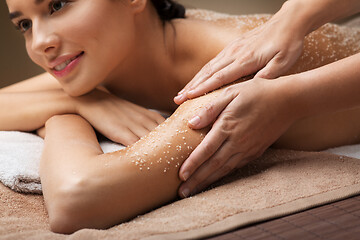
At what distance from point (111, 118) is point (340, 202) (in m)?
0.65

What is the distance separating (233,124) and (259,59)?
0.21 metres

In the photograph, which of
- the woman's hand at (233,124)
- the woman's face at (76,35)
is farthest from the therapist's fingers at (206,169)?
the woman's face at (76,35)

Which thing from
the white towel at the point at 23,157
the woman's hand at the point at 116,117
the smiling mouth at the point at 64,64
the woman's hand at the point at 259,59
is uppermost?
the woman's hand at the point at 259,59

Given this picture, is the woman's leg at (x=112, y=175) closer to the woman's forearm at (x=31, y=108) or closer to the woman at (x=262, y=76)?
the woman at (x=262, y=76)

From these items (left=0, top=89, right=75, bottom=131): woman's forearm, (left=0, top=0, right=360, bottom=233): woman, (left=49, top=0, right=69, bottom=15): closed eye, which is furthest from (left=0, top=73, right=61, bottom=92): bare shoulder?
(left=49, top=0, right=69, bottom=15): closed eye

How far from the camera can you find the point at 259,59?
1043 millimetres

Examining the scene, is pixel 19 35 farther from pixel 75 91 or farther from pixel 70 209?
pixel 70 209

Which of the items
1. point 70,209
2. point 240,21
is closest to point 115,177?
point 70,209

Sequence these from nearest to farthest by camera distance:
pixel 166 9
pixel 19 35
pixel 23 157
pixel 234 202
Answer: pixel 234 202 < pixel 23 157 < pixel 166 9 < pixel 19 35

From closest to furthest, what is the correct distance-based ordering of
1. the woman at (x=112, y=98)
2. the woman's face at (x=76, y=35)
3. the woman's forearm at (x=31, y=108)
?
the woman at (x=112, y=98), the woman's face at (x=76, y=35), the woman's forearm at (x=31, y=108)

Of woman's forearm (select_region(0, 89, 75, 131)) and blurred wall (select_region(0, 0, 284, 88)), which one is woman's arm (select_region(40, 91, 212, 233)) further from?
blurred wall (select_region(0, 0, 284, 88))

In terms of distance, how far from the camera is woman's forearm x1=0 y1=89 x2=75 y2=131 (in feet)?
4.20

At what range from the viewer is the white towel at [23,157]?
41.0 inches

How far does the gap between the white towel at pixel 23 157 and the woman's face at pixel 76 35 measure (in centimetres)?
19
